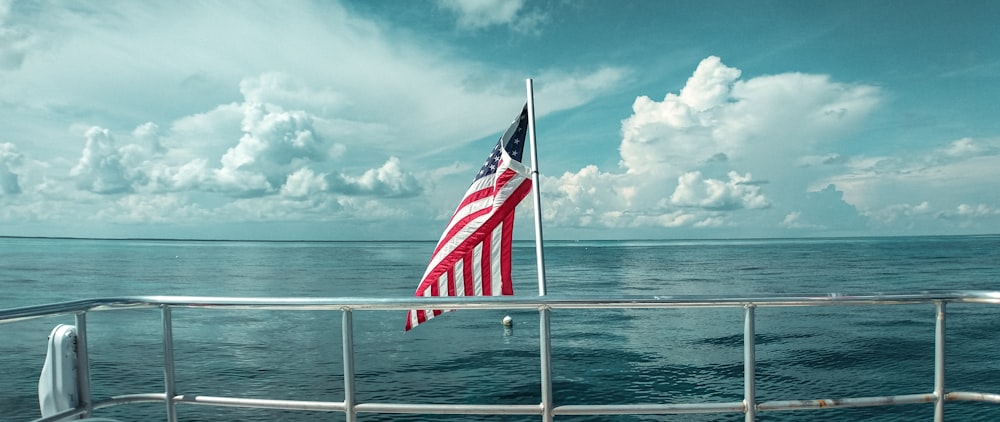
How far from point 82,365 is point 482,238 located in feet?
11.2

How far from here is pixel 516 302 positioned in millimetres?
2678

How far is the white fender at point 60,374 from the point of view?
2.69 metres

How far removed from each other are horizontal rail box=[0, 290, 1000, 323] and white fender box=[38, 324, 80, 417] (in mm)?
107

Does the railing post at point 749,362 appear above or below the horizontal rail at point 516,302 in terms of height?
below

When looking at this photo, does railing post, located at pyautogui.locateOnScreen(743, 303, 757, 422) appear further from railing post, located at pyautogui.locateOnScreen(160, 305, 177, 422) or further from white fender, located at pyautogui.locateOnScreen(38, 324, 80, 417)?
white fender, located at pyautogui.locateOnScreen(38, 324, 80, 417)

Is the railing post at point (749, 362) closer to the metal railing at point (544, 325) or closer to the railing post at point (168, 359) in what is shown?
the metal railing at point (544, 325)

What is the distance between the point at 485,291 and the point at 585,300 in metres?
3.22

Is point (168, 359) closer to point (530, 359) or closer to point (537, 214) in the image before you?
point (537, 214)

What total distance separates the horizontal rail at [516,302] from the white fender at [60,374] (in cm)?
11

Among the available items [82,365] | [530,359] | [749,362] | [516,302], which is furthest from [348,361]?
[530,359]

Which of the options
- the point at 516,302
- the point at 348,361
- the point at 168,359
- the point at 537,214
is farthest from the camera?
the point at 537,214

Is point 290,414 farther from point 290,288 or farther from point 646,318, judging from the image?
point 290,288

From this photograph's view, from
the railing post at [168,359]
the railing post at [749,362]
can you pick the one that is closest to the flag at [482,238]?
the railing post at [168,359]

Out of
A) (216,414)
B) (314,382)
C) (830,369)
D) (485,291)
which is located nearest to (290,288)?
(314,382)
